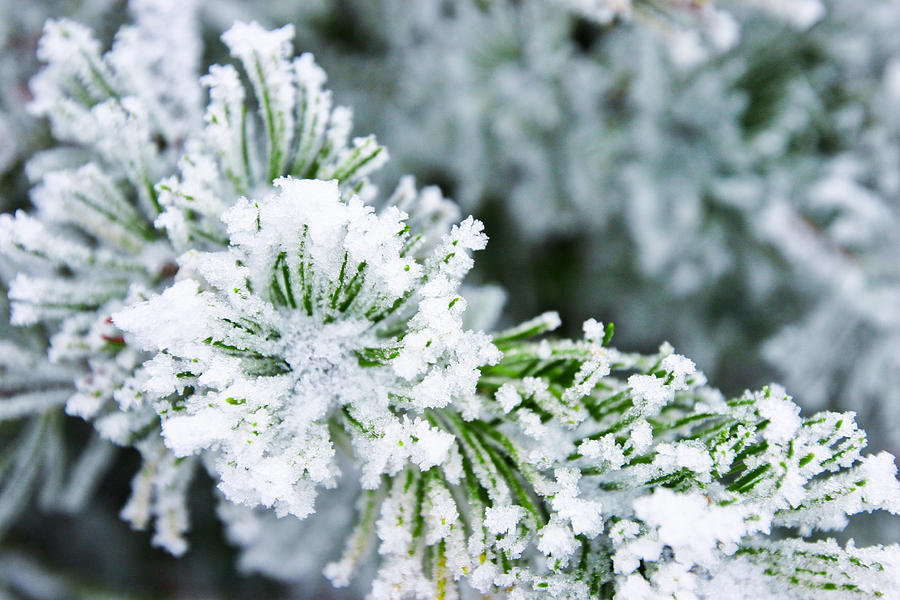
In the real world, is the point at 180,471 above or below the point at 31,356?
below

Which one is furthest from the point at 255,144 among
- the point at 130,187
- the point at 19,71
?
the point at 19,71

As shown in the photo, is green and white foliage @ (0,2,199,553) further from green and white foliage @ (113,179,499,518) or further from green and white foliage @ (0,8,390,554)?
green and white foliage @ (113,179,499,518)

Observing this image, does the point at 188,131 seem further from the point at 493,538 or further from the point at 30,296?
the point at 493,538

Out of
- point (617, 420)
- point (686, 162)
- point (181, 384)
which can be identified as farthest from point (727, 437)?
point (686, 162)

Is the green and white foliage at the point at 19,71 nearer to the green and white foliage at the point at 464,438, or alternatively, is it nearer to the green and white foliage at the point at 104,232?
the green and white foliage at the point at 104,232

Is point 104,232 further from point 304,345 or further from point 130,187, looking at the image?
point 304,345

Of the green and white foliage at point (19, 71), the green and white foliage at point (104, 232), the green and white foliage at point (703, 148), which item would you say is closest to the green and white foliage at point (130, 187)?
the green and white foliage at point (104, 232)

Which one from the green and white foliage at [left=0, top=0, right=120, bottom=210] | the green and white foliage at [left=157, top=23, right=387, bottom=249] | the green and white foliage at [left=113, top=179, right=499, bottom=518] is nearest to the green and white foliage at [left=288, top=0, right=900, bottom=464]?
the green and white foliage at [left=0, top=0, right=120, bottom=210]

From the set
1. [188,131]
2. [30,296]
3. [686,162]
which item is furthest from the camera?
[686,162]

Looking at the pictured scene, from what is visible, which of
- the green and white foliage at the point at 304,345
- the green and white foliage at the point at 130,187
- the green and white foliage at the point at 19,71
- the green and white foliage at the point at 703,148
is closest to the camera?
the green and white foliage at the point at 304,345
